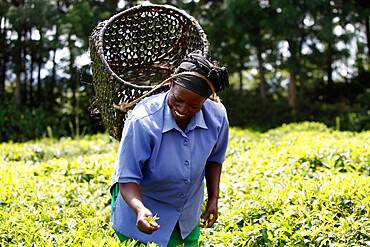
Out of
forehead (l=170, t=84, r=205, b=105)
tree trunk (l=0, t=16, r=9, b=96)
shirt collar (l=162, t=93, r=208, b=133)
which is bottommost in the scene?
tree trunk (l=0, t=16, r=9, b=96)

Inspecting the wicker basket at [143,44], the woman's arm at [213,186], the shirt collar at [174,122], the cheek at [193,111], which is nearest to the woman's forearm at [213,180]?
the woman's arm at [213,186]

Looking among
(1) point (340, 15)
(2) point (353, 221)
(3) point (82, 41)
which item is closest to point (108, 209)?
(2) point (353, 221)

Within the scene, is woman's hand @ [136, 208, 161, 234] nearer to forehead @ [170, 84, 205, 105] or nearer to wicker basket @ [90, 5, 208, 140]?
forehead @ [170, 84, 205, 105]

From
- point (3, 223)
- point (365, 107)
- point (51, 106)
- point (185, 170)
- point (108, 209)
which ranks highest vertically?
A: point (185, 170)

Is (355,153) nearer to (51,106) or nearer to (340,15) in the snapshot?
(340,15)

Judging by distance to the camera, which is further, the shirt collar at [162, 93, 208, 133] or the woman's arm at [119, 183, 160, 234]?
the shirt collar at [162, 93, 208, 133]

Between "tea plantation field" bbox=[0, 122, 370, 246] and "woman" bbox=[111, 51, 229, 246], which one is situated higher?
"woman" bbox=[111, 51, 229, 246]

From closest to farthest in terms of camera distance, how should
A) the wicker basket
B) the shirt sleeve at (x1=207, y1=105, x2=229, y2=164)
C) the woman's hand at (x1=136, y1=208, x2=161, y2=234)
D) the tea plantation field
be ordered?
1. the woman's hand at (x1=136, y1=208, x2=161, y2=234)
2. the shirt sleeve at (x1=207, y1=105, x2=229, y2=164)
3. the tea plantation field
4. the wicker basket

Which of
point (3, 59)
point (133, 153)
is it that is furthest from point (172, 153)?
point (3, 59)

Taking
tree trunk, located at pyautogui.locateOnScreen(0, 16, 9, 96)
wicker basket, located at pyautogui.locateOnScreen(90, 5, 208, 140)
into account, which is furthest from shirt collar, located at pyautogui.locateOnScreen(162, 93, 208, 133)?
tree trunk, located at pyautogui.locateOnScreen(0, 16, 9, 96)

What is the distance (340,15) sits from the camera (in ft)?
30.0

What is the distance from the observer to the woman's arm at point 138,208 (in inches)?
57.4

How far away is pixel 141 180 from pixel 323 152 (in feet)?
9.64

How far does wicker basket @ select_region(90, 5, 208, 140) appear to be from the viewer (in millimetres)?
2467
